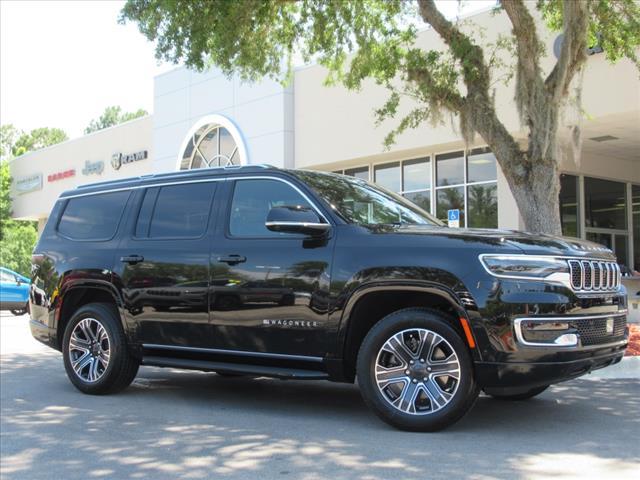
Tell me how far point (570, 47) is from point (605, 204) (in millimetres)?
12221

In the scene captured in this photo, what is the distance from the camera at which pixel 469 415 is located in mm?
5902

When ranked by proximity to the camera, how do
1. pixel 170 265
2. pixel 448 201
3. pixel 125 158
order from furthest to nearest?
pixel 125 158 → pixel 448 201 → pixel 170 265

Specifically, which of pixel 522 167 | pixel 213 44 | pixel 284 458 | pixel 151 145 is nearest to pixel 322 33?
pixel 213 44

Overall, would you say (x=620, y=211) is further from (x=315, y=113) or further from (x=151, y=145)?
(x=151, y=145)

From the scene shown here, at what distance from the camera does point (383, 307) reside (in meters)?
5.62

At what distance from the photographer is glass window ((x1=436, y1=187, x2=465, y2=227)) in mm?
20336

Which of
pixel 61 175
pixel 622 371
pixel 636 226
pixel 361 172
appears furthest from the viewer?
A: pixel 61 175

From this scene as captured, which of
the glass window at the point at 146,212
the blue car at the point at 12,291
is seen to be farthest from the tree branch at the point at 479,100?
the blue car at the point at 12,291

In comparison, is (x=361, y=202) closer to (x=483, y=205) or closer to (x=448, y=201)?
(x=483, y=205)

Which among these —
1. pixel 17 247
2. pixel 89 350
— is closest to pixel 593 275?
pixel 89 350

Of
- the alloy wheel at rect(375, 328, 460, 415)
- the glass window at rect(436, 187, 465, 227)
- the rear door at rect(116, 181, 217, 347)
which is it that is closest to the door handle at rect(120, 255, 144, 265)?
the rear door at rect(116, 181, 217, 347)

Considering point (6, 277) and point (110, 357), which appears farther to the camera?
point (6, 277)

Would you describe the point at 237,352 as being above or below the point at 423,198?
below

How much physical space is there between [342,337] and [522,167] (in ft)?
19.8
